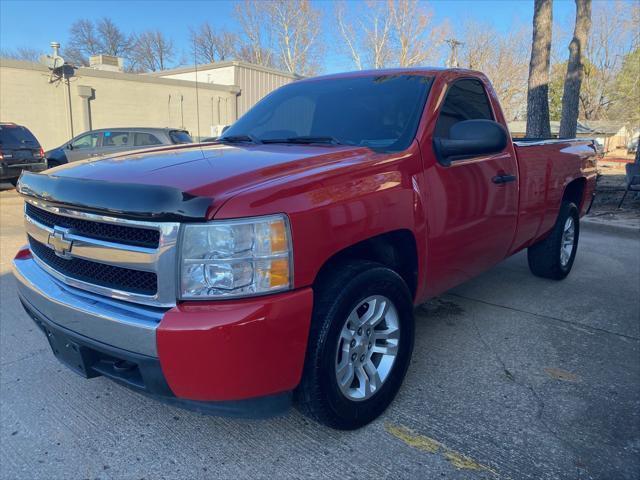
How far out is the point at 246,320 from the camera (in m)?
1.88

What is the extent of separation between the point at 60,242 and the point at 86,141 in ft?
40.6

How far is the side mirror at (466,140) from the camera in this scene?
293 cm

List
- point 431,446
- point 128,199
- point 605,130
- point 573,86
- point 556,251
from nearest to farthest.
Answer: point 128,199 < point 431,446 < point 556,251 < point 573,86 < point 605,130

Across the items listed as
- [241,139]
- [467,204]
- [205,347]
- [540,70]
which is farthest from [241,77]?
[205,347]

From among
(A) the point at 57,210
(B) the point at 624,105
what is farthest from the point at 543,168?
(B) the point at 624,105

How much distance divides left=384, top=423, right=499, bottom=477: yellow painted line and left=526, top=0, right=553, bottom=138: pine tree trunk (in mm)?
9808

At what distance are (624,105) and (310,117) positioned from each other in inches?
2087

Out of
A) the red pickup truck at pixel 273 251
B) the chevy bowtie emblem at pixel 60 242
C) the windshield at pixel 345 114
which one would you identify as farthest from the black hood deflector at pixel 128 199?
the windshield at pixel 345 114

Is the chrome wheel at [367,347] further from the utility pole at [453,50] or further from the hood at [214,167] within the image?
the utility pole at [453,50]

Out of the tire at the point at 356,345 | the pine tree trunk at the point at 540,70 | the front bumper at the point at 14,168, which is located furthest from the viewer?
the front bumper at the point at 14,168

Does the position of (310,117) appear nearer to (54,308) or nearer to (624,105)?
(54,308)

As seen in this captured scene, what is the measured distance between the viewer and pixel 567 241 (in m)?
5.28

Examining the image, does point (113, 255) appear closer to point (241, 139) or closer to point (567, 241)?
point (241, 139)

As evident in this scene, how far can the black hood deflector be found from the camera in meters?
1.88
